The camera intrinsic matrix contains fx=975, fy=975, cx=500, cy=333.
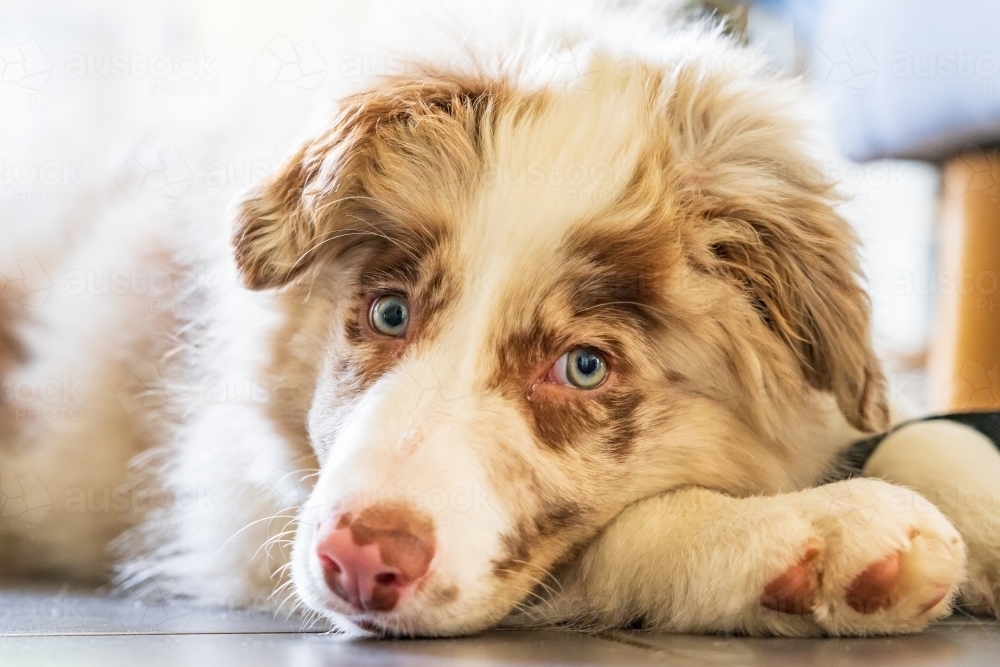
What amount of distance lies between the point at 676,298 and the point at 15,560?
192 centimetres

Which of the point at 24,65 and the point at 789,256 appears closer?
the point at 789,256

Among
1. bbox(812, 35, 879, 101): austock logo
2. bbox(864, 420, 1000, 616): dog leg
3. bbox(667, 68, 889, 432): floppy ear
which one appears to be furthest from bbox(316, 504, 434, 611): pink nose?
bbox(812, 35, 879, 101): austock logo

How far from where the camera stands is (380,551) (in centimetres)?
139

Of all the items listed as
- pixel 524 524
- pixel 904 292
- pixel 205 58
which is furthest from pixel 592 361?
pixel 205 58

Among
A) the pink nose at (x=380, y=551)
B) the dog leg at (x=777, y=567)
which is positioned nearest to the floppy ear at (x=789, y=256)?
the dog leg at (x=777, y=567)

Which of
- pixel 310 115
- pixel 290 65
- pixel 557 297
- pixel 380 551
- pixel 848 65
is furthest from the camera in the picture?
pixel 848 65

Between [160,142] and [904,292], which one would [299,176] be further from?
[904,292]

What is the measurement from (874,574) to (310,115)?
141 cm

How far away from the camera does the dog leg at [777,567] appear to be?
4.71 feet

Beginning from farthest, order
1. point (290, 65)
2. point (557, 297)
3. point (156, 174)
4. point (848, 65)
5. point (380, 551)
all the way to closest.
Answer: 1. point (848, 65)
2. point (156, 174)
3. point (290, 65)
4. point (557, 297)
5. point (380, 551)

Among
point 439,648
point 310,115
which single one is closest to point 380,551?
point 439,648

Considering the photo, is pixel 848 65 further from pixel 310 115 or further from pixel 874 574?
pixel 874 574

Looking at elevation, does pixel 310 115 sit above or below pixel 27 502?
above

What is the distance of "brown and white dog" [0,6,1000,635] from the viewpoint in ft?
4.82
